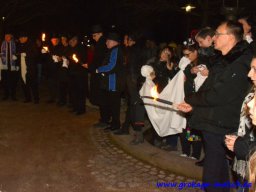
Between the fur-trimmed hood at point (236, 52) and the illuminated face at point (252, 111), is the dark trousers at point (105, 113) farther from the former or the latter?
the illuminated face at point (252, 111)

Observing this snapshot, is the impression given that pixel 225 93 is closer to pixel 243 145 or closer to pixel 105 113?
pixel 243 145

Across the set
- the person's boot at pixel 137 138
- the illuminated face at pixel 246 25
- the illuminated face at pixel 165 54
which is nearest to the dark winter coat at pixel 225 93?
the illuminated face at pixel 246 25

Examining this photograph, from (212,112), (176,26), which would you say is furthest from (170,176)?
(176,26)

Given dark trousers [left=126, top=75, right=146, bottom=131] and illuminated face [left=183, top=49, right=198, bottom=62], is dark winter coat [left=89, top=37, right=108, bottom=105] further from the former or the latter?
illuminated face [left=183, top=49, right=198, bottom=62]

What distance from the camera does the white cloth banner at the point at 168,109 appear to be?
620cm

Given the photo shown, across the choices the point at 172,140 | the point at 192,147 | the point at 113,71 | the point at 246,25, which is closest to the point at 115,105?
the point at 113,71

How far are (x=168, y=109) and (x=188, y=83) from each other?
70 cm

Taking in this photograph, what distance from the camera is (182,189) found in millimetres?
5238

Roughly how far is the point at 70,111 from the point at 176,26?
18646 millimetres

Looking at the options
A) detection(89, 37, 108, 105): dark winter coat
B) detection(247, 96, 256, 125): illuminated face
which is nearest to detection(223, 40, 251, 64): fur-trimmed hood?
detection(247, 96, 256, 125): illuminated face

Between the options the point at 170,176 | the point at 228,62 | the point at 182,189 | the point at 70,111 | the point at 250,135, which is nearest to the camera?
the point at 250,135

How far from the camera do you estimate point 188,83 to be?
5762mm

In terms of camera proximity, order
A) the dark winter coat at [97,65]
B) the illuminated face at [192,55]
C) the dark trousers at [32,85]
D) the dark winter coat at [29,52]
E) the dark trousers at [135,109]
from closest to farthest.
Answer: the illuminated face at [192,55] < the dark trousers at [135,109] < the dark winter coat at [97,65] < the dark winter coat at [29,52] < the dark trousers at [32,85]

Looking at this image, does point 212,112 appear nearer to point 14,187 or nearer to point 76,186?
point 76,186
